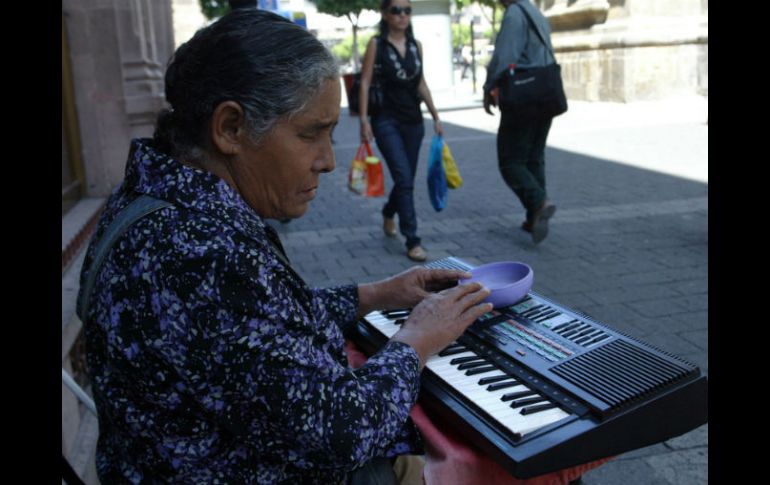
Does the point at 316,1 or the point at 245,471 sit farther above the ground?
the point at 316,1

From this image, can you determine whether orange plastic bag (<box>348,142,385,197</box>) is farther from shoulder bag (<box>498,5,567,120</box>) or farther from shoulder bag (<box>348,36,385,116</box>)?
shoulder bag (<box>498,5,567,120</box>)

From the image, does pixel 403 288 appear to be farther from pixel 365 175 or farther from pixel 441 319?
pixel 365 175

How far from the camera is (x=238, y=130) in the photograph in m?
1.45

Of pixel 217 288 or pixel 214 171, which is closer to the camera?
pixel 217 288

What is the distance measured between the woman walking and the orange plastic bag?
0.13 metres

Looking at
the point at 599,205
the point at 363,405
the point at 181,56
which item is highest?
the point at 181,56

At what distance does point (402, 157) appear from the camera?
608 centimetres

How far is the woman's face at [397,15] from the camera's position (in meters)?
5.87

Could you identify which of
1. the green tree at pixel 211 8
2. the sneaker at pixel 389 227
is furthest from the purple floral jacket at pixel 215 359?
the green tree at pixel 211 8

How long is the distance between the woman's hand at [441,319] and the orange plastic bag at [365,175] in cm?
445

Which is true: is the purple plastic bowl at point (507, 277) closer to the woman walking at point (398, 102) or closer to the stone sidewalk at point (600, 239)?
the stone sidewalk at point (600, 239)

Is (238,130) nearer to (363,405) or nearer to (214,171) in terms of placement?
(214,171)
